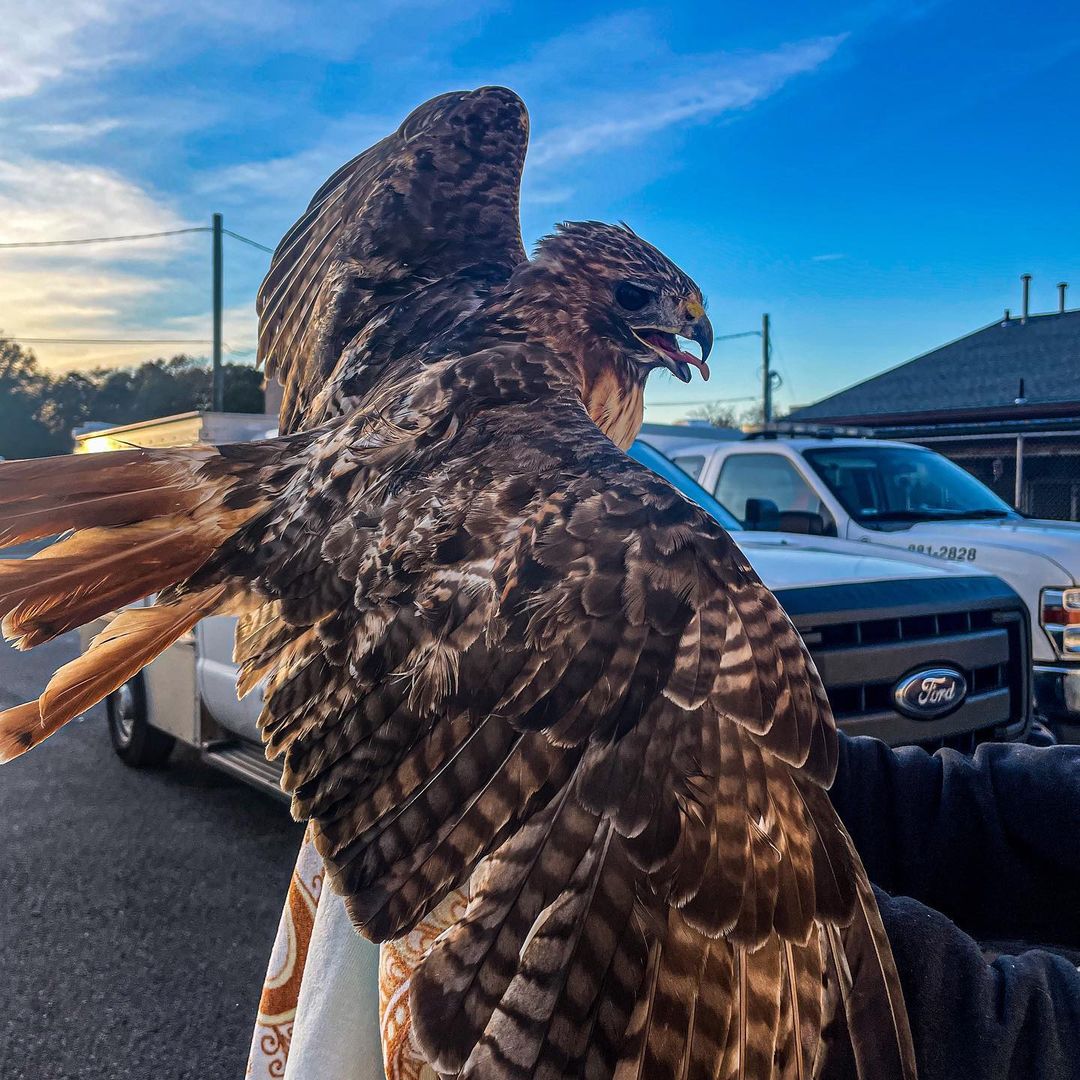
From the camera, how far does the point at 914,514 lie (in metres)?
6.26

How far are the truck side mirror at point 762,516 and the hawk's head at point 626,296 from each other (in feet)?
10.5

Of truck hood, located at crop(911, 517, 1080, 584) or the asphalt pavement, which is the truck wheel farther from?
truck hood, located at crop(911, 517, 1080, 584)

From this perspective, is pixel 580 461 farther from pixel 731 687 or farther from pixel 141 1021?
pixel 141 1021

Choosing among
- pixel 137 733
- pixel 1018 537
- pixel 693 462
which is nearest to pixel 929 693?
pixel 1018 537

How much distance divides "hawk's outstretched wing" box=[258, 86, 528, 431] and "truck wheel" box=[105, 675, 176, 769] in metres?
3.74

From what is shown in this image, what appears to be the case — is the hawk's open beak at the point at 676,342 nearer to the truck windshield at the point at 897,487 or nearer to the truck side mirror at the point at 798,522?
the truck side mirror at the point at 798,522

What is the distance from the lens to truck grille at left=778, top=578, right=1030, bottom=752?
127 inches

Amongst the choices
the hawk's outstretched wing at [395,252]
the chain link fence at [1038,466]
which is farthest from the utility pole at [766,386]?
the hawk's outstretched wing at [395,252]

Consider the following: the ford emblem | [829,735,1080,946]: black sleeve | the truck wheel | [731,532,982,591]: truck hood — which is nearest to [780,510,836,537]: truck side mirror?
[731,532,982,591]: truck hood

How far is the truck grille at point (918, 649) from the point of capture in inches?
127

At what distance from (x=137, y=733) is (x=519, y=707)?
17.2 ft

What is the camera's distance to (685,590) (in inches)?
46.9

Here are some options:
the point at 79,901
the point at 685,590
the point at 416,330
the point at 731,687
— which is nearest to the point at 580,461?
the point at 685,590

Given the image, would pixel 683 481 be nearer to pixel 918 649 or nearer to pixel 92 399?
pixel 918 649
